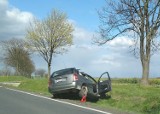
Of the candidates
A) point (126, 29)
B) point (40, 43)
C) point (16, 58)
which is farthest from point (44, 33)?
point (16, 58)

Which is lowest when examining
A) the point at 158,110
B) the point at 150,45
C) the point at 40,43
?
the point at 158,110

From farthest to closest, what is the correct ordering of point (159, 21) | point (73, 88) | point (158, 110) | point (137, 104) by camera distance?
point (159, 21) → point (73, 88) → point (137, 104) → point (158, 110)

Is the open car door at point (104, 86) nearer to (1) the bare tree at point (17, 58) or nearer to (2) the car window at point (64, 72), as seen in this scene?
(2) the car window at point (64, 72)

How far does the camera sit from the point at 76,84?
19.6 meters

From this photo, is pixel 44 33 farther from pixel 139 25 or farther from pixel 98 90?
pixel 98 90

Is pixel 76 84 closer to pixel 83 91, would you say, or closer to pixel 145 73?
pixel 83 91

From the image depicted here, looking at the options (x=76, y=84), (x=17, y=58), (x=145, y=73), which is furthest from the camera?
(x=17, y=58)

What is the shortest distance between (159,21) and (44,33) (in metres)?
27.7

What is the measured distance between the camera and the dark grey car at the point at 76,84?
64.6ft

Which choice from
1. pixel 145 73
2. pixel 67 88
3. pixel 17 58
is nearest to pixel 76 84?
pixel 67 88

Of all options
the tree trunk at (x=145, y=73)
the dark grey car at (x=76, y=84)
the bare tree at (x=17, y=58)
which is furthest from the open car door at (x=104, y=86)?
the bare tree at (x=17, y=58)

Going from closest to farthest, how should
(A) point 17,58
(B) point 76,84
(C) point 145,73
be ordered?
(B) point 76,84
(C) point 145,73
(A) point 17,58

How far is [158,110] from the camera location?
14.9 meters

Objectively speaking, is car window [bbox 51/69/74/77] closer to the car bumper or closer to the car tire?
the car bumper
